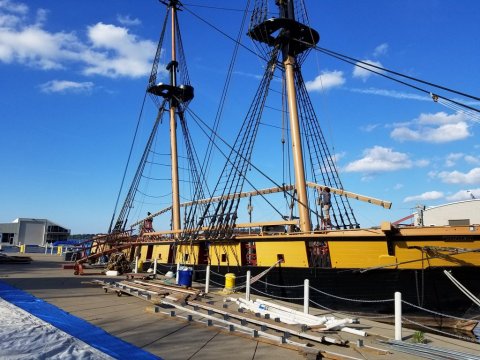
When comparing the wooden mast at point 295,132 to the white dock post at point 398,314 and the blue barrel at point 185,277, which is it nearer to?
the blue barrel at point 185,277

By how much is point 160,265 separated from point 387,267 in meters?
12.0

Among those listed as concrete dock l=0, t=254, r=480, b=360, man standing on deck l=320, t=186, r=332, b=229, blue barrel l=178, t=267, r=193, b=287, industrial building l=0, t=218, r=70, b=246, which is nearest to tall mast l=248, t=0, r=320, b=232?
man standing on deck l=320, t=186, r=332, b=229

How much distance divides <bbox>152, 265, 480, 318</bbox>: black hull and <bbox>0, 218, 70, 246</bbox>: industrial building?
58.4 metres

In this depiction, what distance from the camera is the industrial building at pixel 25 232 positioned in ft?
198

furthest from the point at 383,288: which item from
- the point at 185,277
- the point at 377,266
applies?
the point at 185,277

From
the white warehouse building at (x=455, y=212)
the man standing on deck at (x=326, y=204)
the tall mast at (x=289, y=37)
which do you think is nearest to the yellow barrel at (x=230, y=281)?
the man standing on deck at (x=326, y=204)

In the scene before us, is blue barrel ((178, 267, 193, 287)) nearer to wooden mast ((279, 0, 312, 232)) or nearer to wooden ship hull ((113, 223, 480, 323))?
wooden ship hull ((113, 223, 480, 323))

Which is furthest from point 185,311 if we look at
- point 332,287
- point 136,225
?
point 136,225

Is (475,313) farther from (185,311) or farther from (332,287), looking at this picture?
(185,311)

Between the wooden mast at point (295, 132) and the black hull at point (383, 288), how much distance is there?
2247mm

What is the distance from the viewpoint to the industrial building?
198ft

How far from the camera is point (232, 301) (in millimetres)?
11281

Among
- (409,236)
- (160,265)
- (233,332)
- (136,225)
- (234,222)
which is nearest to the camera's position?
(233,332)

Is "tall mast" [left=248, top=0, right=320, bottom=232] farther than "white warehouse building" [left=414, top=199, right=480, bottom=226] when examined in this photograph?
No
